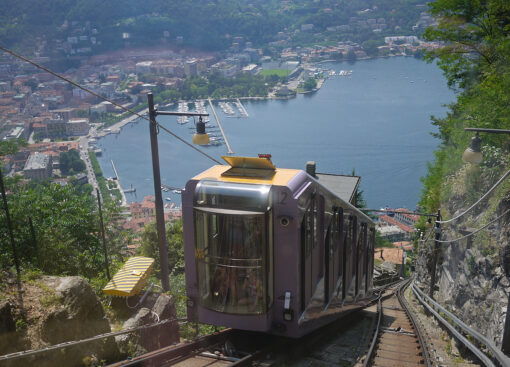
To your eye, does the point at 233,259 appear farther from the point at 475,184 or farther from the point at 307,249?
the point at 475,184

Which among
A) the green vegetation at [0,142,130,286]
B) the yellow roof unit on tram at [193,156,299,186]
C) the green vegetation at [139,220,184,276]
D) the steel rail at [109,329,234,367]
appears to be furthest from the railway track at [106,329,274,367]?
the green vegetation at [139,220,184,276]

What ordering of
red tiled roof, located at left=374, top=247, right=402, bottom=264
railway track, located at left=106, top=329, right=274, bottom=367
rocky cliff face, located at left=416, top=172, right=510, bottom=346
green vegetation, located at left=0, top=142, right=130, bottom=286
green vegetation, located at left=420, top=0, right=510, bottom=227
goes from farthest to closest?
red tiled roof, located at left=374, top=247, right=402, bottom=264, green vegetation, located at left=420, top=0, right=510, bottom=227, green vegetation, located at left=0, top=142, right=130, bottom=286, rocky cliff face, located at left=416, top=172, right=510, bottom=346, railway track, located at left=106, top=329, right=274, bottom=367

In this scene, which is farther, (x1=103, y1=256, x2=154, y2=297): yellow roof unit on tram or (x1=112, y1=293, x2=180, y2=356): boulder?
(x1=103, y1=256, x2=154, y2=297): yellow roof unit on tram

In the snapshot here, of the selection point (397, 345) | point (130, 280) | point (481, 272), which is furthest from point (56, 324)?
point (481, 272)

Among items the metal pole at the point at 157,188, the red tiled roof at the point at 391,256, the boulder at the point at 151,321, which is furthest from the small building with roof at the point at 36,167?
the red tiled roof at the point at 391,256

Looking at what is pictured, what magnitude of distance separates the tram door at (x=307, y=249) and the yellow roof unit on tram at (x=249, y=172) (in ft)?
1.80

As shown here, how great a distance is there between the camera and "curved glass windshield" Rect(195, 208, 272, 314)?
477cm

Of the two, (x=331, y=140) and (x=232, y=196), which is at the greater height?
(x=232, y=196)

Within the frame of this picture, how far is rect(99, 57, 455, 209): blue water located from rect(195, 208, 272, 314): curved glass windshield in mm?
48410

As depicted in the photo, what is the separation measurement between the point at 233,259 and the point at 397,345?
13.9ft

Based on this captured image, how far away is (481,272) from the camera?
9070 millimetres

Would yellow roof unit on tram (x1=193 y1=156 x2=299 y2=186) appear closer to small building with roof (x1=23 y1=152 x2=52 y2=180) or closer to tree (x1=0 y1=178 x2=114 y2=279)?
tree (x1=0 y1=178 x2=114 y2=279)

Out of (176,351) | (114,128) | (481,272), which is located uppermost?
(114,128)

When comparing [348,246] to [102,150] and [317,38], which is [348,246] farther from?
[317,38]
